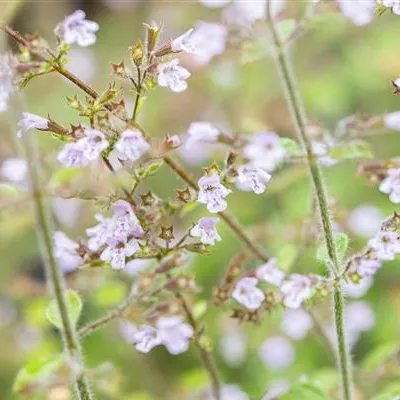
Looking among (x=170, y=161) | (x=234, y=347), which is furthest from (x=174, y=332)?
(x=234, y=347)

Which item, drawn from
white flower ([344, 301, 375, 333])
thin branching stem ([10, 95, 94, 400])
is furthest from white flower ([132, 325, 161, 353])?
white flower ([344, 301, 375, 333])

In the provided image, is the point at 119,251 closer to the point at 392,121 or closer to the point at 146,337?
the point at 146,337

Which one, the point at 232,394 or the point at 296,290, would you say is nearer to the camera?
the point at 296,290

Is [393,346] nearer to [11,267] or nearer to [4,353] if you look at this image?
[4,353]

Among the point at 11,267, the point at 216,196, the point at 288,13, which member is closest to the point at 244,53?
the point at 216,196

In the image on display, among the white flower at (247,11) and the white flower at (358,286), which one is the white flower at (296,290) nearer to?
the white flower at (358,286)

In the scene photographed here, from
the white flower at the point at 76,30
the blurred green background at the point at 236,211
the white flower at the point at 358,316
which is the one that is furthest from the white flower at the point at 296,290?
the white flower at the point at 358,316
